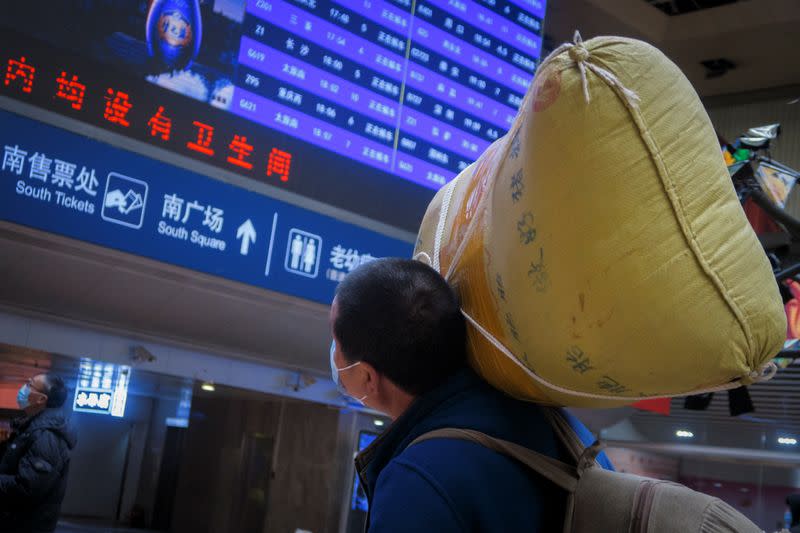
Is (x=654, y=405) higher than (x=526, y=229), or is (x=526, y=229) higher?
(x=654, y=405)

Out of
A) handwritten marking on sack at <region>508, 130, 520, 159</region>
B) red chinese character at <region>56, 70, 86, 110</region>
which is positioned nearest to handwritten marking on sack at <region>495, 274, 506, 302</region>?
handwritten marking on sack at <region>508, 130, 520, 159</region>

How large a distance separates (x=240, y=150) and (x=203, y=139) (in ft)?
0.74

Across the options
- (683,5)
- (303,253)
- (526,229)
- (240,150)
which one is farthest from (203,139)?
(683,5)

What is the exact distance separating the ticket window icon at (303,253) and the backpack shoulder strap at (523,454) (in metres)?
4.22

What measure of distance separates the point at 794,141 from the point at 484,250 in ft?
33.8

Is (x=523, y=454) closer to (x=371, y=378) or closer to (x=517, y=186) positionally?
(x=371, y=378)

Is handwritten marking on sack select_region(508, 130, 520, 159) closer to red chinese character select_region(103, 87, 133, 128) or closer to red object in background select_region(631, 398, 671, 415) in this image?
red chinese character select_region(103, 87, 133, 128)

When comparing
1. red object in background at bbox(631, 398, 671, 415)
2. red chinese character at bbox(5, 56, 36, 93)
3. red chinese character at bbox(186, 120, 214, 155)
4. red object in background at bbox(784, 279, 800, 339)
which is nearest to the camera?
red chinese character at bbox(5, 56, 36, 93)

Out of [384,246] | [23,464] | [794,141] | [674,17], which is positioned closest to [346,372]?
[23,464]

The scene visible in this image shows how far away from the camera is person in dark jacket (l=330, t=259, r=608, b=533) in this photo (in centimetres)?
113

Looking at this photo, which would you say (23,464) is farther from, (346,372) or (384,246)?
(346,372)

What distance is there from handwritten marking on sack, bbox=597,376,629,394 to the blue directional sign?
12.5ft

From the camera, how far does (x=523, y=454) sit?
1.20 m

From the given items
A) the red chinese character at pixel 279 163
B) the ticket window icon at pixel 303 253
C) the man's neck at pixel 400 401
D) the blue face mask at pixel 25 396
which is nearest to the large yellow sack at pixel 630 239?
the man's neck at pixel 400 401
